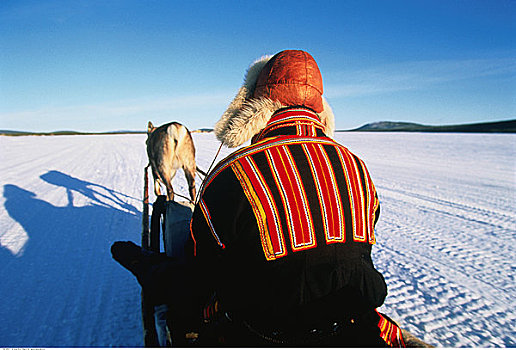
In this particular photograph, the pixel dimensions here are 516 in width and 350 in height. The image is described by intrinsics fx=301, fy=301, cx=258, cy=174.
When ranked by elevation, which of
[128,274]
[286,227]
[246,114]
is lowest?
[128,274]

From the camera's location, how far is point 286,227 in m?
1.24

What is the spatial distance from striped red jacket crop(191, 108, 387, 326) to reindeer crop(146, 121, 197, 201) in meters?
5.32

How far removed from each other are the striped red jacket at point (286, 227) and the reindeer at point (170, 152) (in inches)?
209

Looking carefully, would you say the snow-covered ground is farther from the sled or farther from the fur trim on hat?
the fur trim on hat

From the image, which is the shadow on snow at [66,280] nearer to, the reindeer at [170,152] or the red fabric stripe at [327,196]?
the reindeer at [170,152]

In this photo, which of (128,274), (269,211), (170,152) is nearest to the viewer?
(269,211)

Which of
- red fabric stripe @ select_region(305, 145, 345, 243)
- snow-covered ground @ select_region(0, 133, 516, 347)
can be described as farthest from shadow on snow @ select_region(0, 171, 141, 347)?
red fabric stripe @ select_region(305, 145, 345, 243)

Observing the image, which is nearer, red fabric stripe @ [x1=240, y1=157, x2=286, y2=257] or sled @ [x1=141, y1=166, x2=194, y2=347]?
red fabric stripe @ [x1=240, y1=157, x2=286, y2=257]

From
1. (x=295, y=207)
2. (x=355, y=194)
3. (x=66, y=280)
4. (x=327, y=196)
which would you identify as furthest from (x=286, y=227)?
(x=66, y=280)

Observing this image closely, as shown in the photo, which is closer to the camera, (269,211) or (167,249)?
(269,211)

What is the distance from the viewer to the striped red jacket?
4.09 feet

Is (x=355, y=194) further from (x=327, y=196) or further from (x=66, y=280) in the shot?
(x=66, y=280)

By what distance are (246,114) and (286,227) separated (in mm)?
620

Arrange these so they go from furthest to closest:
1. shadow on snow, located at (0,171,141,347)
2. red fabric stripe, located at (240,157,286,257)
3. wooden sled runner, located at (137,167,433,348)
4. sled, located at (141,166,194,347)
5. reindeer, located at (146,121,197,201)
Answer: reindeer, located at (146,121,197,201), shadow on snow, located at (0,171,141,347), sled, located at (141,166,194,347), wooden sled runner, located at (137,167,433,348), red fabric stripe, located at (240,157,286,257)
